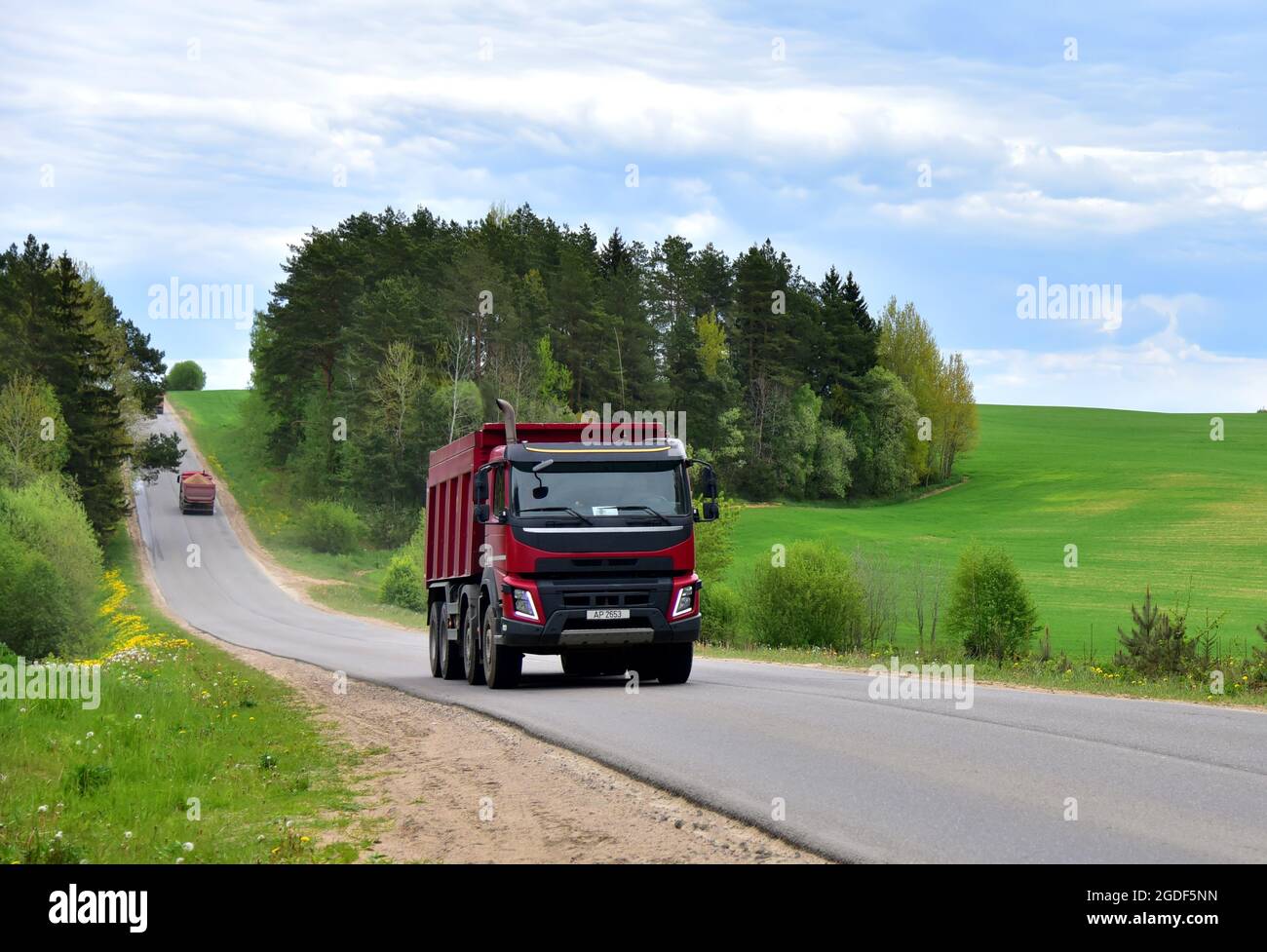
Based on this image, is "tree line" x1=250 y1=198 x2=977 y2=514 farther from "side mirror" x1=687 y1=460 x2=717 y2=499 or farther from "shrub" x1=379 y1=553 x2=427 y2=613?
"side mirror" x1=687 y1=460 x2=717 y2=499

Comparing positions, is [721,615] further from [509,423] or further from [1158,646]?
[509,423]

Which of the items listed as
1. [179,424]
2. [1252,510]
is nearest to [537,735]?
[1252,510]

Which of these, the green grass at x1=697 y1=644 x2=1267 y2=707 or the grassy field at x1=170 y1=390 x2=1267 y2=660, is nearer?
the green grass at x1=697 y1=644 x2=1267 y2=707

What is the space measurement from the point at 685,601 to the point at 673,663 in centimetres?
153

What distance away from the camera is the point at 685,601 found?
18328 millimetres

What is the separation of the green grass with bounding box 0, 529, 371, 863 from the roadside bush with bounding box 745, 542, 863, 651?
91.5 feet

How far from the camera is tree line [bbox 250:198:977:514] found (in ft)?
264

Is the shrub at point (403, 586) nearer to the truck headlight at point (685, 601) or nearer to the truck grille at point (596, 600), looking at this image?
the truck headlight at point (685, 601)

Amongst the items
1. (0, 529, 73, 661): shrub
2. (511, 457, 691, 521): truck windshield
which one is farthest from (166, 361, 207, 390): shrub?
(511, 457, 691, 521): truck windshield

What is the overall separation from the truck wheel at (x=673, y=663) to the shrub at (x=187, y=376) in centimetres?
17024

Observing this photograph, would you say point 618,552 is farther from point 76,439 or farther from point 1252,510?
Result: point 1252,510

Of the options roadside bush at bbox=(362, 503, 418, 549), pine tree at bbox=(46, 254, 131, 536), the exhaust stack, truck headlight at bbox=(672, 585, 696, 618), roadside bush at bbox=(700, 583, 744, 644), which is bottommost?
roadside bush at bbox=(700, 583, 744, 644)

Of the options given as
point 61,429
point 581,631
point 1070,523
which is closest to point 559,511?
point 581,631

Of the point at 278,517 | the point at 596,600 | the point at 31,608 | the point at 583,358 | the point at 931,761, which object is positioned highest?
the point at 583,358
